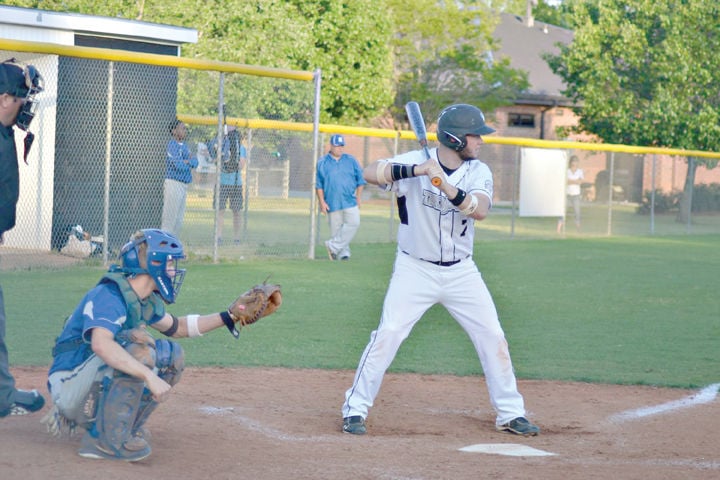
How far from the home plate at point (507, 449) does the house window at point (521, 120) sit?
137 ft

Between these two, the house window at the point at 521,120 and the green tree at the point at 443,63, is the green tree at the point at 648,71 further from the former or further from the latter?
the house window at the point at 521,120

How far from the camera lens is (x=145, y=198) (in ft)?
46.6

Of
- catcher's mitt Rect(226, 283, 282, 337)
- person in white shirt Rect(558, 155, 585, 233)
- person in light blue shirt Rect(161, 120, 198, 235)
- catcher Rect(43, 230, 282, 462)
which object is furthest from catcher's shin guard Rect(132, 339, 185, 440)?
person in white shirt Rect(558, 155, 585, 233)

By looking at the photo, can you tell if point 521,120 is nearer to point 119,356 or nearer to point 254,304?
point 254,304

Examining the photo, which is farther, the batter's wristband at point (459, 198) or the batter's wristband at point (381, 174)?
the batter's wristband at point (381, 174)

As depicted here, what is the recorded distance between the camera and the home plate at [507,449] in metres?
5.40

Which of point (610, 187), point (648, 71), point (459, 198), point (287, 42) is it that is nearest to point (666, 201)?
point (648, 71)

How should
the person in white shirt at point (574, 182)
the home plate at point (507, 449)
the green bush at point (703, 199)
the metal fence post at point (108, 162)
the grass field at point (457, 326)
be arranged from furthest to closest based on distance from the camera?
the green bush at point (703, 199) → the person in white shirt at point (574, 182) → the metal fence post at point (108, 162) → the grass field at point (457, 326) → the home plate at point (507, 449)

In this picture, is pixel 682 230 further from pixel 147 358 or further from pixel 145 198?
pixel 147 358

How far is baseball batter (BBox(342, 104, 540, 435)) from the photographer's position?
5.77 meters

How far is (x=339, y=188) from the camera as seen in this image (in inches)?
609

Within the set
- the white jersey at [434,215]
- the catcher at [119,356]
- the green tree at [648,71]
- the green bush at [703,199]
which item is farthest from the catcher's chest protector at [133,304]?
the green tree at [648,71]

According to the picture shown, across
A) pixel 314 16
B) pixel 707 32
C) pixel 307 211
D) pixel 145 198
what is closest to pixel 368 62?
pixel 314 16

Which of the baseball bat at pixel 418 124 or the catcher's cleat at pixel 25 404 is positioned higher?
the baseball bat at pixel 418 124
